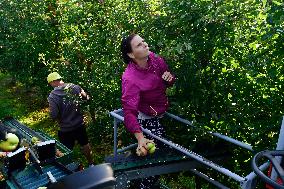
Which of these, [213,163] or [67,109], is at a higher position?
[213,163]

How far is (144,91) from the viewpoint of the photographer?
4371 mm

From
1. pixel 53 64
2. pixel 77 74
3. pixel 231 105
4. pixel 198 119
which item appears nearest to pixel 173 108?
pixel 198 119

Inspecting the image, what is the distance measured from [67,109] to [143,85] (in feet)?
8.73

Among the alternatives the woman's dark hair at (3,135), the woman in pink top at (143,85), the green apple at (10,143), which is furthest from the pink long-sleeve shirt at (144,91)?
the woman's dark hair at (3,135)

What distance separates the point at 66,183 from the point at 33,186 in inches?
55.0

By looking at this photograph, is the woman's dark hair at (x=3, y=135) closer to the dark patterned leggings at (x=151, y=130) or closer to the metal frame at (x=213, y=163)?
the metal frame at (x=213, y=163)

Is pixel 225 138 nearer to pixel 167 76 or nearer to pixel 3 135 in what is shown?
pixel 167 76

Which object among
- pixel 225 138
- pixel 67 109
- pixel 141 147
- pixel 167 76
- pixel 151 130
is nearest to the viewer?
pixel 225 138

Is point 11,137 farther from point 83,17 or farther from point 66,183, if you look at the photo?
point 83,17

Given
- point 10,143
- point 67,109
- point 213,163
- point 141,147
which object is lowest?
point 67,109

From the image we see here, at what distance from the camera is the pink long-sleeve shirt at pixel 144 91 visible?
4.20m

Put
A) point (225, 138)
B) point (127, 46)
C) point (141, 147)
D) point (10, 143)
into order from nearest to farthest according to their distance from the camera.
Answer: point (225, 138)
point (141, 147)
point (127, 46)
point (10, 143)

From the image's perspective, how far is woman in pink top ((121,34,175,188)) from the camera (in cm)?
425

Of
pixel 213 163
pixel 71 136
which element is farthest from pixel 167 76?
pixel 71 136
